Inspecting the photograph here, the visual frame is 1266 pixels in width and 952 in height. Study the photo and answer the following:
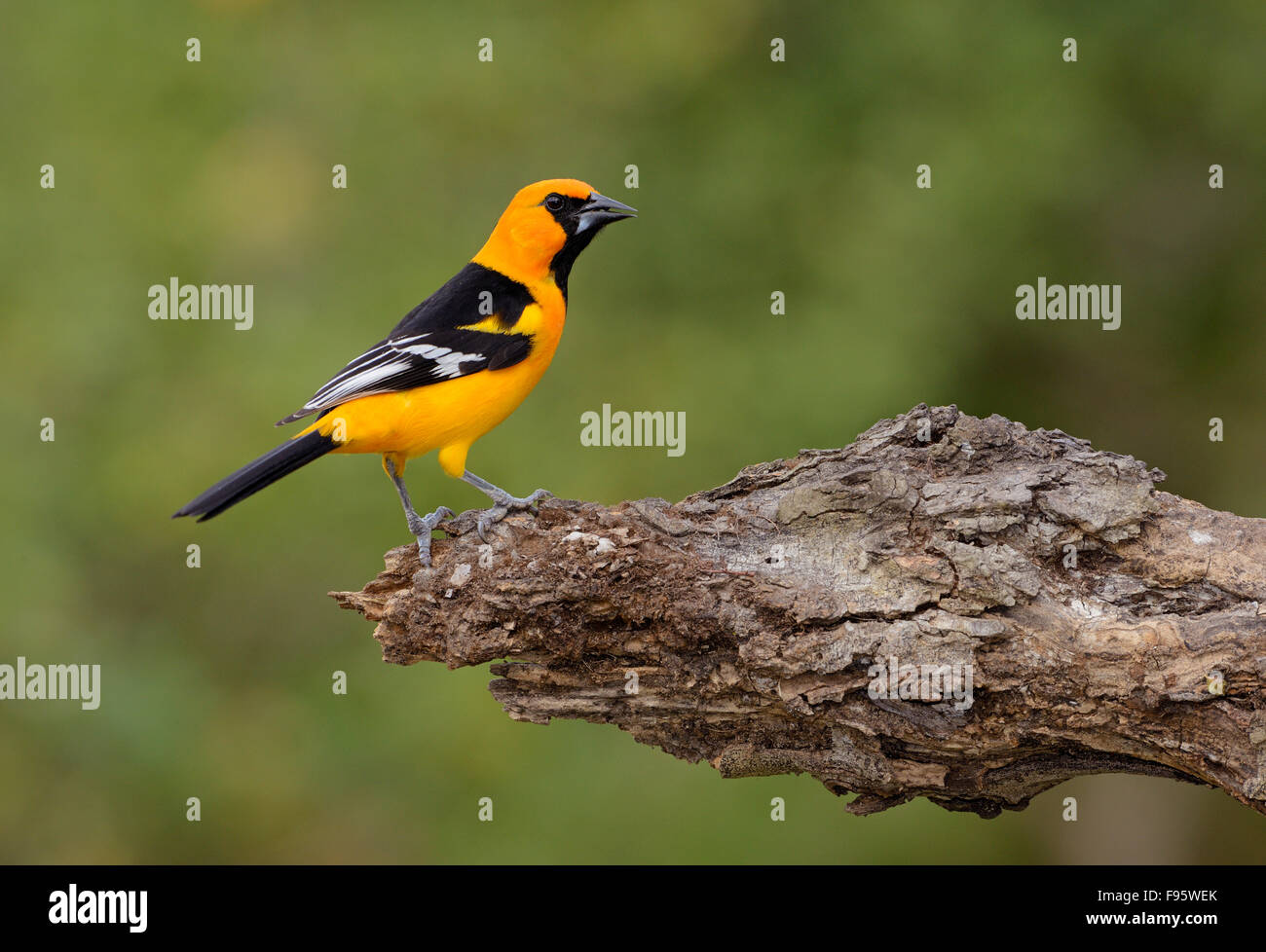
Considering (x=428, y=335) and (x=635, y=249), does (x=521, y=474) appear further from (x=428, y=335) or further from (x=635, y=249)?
(x=428, y=335)

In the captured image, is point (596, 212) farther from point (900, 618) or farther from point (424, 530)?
point (900, 618)

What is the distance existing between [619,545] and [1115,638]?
6.65ft

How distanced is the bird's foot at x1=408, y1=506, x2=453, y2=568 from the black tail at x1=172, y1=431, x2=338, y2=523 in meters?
0.55

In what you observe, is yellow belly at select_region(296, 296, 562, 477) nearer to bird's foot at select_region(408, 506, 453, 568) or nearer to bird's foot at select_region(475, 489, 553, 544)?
bird's foot at select_region(408, 506, 453, 568)

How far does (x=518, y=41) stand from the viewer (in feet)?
32.9

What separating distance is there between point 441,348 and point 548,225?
102 centimetres

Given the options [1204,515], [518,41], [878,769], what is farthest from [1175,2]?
[878,769]

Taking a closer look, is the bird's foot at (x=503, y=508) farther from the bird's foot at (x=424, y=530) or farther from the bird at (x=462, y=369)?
the bird's foot at (x=424, y=530)

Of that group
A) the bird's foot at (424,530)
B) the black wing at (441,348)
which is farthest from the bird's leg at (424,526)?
the black wing at (441,348)

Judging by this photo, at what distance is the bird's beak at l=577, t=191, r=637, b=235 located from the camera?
6734mm

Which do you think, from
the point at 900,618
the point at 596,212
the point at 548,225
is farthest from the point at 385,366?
the point at 900,618

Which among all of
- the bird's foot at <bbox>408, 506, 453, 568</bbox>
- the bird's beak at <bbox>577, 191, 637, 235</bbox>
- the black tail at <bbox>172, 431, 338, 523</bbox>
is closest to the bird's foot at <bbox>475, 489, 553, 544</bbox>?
the bird's foot at <bbox>408, 506, 453, 568</bbox>

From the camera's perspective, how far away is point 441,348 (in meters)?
6.14

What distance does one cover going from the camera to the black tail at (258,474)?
5.47 meters
